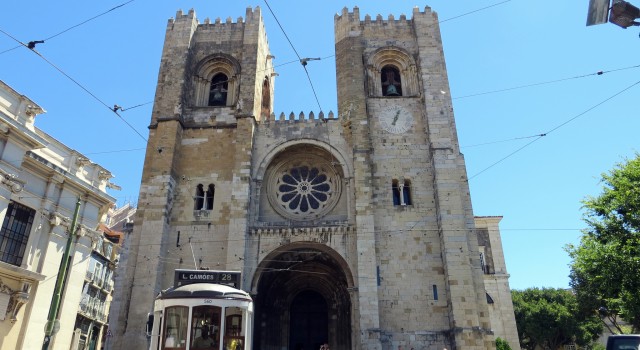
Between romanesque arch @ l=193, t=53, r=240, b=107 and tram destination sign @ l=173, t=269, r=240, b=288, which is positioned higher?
romanesque arch @ l=193, t=53, r=240, b=107

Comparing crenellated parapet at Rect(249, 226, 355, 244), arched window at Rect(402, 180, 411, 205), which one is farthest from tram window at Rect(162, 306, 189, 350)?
arched window at Rect(402, 180, 411, 205)

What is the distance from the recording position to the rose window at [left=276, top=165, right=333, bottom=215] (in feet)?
60.1

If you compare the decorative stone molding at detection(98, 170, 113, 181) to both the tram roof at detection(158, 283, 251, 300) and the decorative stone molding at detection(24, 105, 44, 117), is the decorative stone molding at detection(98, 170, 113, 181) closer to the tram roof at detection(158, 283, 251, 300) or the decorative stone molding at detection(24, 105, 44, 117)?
the decorative stone molding at detection(24, 105, 44, 117)

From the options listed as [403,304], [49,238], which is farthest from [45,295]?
[403,304]

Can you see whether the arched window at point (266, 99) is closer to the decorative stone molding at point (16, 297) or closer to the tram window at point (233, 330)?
the decorative stone molding at point (16, 297)

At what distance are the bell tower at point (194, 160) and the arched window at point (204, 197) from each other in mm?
40

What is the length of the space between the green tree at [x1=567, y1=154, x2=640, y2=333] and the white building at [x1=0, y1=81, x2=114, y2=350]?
16020 millimetres

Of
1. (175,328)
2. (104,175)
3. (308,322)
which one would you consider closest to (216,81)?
(104,175)

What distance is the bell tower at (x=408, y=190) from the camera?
15.2 m

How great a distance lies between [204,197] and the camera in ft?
59.0

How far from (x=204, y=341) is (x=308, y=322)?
1300 centimetres

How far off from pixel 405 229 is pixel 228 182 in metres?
7.04

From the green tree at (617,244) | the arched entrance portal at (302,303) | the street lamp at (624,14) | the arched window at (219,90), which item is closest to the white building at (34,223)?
the arched entrance portal at (302,303)

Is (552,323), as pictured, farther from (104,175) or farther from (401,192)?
(104,175)
